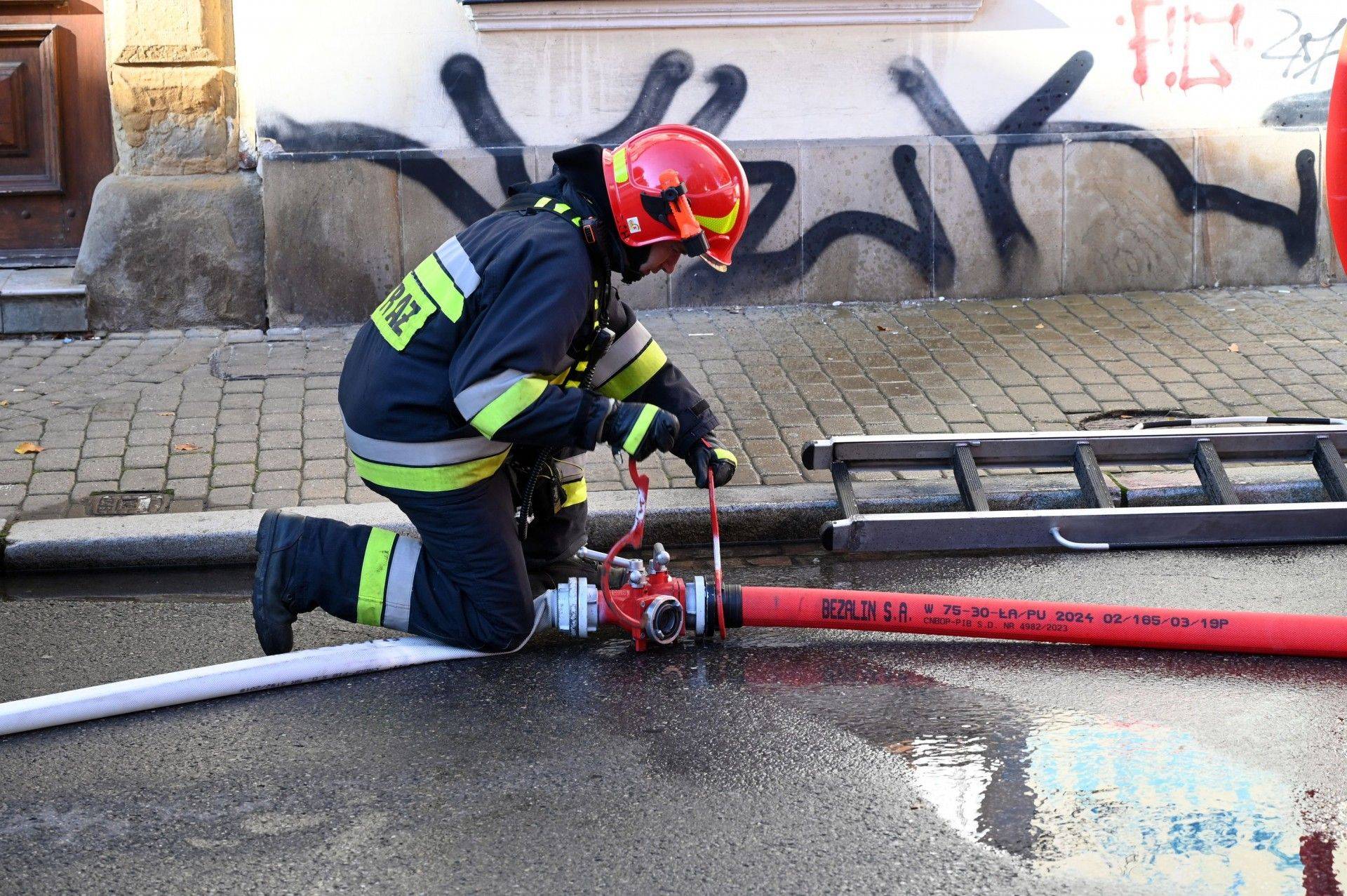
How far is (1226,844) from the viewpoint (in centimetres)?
296

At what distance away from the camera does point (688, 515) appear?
508 centimetres

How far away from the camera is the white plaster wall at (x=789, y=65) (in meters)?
7.18

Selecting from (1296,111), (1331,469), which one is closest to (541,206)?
(1331,469)

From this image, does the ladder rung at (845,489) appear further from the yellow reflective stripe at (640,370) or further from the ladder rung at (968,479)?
the yellow reflective stripe at (640,370)

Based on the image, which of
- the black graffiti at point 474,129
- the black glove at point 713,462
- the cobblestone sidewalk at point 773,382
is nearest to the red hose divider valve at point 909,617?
the black glove at point 713,462

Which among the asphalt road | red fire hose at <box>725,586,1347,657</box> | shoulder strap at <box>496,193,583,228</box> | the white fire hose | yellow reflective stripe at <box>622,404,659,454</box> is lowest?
the asphalt road

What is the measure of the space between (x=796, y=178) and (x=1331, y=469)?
3343 mm

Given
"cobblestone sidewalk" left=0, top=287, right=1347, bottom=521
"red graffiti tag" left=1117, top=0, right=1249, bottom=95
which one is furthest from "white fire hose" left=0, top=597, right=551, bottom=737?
"red graffiti tag" left=1117, top=0, right=1249, bottom=95

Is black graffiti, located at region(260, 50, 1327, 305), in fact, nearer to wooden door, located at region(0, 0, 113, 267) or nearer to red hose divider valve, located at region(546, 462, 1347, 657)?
wooden door, located at region(0, 0, 113, 267)

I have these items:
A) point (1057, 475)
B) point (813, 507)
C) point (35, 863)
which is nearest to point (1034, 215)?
point (1057, 475)

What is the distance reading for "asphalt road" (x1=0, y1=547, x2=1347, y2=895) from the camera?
9.43 ft

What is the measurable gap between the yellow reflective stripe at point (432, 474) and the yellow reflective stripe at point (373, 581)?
18 centimetres

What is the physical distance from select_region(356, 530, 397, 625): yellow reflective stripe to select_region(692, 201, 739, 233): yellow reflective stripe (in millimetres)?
1228

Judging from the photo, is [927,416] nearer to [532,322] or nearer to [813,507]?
[813,507]
